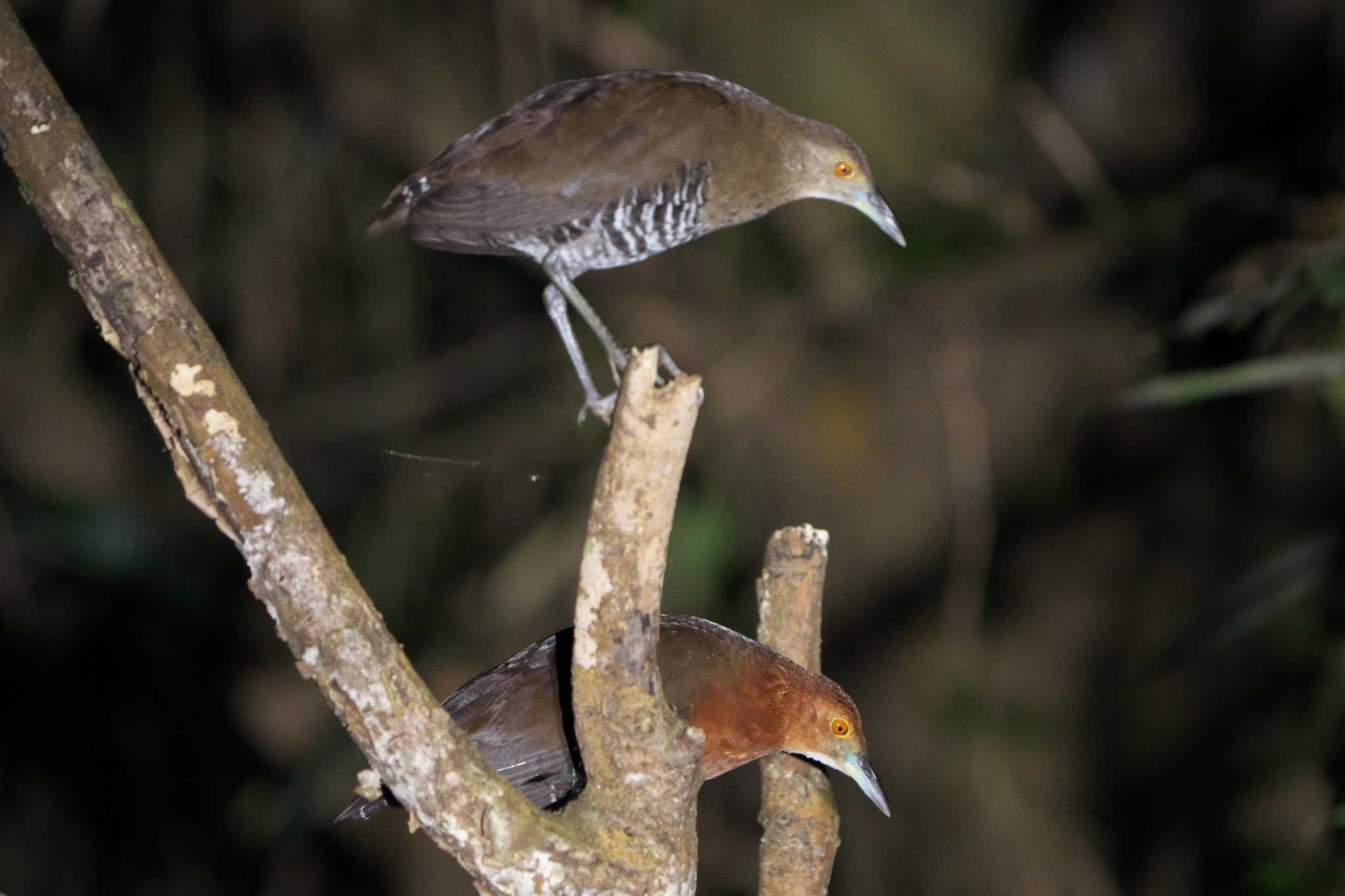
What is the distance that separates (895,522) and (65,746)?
4525 millimetres

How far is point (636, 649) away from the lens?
6.81ft

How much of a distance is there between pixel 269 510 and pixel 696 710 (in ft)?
3.35

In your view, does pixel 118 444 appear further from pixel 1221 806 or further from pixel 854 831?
pixel 1221 806

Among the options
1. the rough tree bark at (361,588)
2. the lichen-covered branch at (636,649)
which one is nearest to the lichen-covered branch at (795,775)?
the lichen-covered branch at (636,649)

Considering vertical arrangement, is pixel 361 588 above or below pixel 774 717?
above

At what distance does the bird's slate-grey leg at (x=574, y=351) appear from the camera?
243 cm

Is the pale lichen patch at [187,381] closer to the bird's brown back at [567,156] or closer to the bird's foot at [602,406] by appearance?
the bird's brown back at [567,156]

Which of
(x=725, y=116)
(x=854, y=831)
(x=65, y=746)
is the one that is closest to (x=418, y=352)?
(x=65, y=746)

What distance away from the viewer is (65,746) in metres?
Result: 6.42

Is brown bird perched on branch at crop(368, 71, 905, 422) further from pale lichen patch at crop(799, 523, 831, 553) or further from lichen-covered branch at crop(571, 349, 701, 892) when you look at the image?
pale lichen patch at crop(799, 523, 831, 553)

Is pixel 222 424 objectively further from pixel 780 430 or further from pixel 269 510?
pixel 780 430

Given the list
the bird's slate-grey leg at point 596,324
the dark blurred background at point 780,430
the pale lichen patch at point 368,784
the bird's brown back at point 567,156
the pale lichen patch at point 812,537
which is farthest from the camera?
the dark blurred background at point 780,430

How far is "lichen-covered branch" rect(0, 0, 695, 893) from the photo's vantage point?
1.92 metres

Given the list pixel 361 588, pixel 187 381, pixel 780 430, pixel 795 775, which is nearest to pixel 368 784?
pixel 361 588
